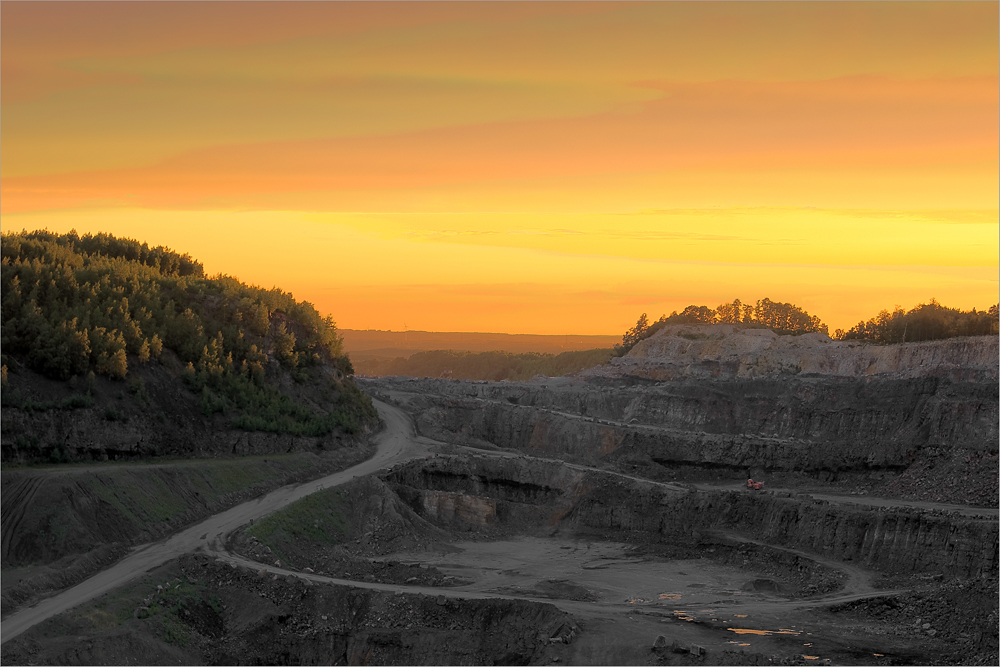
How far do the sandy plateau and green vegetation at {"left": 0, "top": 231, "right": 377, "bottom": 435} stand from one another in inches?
289

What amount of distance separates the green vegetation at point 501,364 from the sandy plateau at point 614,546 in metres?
67.9

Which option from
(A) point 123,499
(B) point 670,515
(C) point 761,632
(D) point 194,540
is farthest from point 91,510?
(B) point 670,515

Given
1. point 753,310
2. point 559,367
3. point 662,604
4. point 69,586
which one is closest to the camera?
point 69,586

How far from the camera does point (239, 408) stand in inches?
2304

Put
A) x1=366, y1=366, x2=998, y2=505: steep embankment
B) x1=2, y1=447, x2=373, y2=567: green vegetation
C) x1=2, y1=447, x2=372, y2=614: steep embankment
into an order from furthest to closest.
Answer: x1=366, y1=366, x2=998, y2=505: steep embankment → x1=2, y1=447, x2=373, y2=567: green vegetation → x1=2, y1=447, x2=372, y2=614: steep embankment

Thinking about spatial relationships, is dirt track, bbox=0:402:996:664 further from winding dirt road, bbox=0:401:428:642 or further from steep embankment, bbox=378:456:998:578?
steep embankment, bbox=378:456:998:578

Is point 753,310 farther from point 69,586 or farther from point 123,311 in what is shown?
point 69,586

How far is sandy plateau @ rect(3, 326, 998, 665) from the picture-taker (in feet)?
114

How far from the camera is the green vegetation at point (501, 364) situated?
155 metres

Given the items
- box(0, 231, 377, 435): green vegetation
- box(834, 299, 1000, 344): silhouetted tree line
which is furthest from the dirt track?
box(834, 299, 1000, 344): silhouetted tree line

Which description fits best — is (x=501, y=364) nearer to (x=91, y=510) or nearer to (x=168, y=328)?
(x=168, y=328)

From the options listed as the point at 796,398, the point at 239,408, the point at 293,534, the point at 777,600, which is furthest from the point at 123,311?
the point at 796,398

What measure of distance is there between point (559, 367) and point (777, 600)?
114 m

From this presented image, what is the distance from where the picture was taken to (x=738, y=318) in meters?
139
